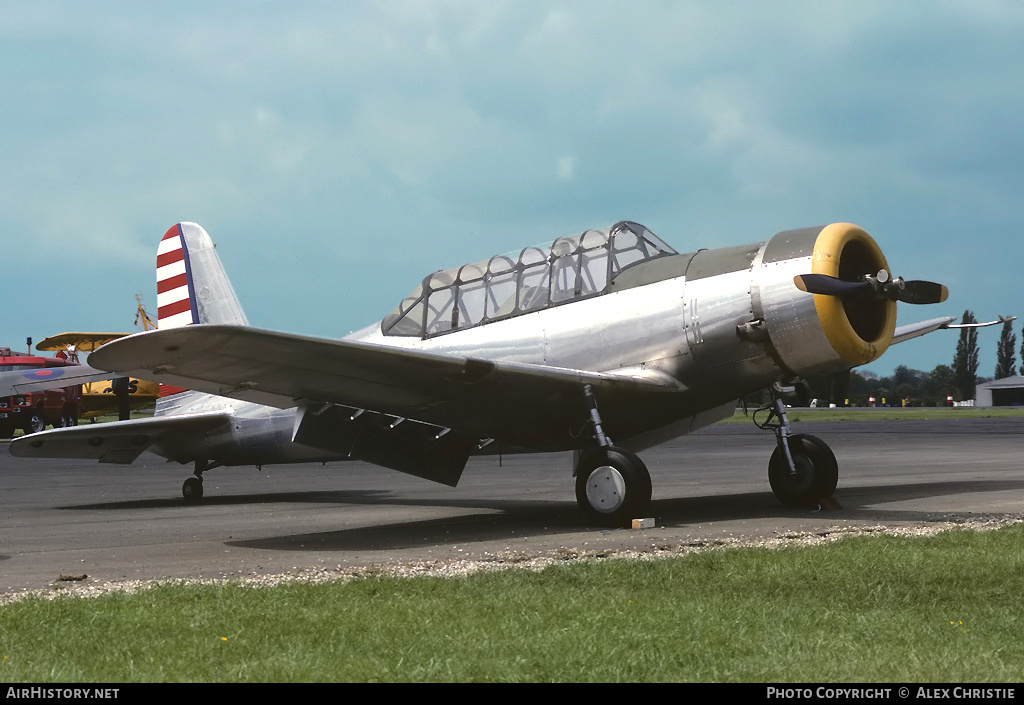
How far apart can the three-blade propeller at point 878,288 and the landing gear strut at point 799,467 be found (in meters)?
1.35

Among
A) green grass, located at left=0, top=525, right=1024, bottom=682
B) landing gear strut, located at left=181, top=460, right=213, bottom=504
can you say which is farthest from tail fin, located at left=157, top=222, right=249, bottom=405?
green grass, located at left=0, top=525, right=1024, bottom=682

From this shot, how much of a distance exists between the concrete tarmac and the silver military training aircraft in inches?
29.1

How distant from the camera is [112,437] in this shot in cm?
1269

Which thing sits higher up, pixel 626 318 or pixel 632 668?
pixel 626 318

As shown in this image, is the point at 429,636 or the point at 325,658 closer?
the point at 325,658

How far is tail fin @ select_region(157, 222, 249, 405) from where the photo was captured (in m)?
14.1

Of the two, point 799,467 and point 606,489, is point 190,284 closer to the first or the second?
point 606,489

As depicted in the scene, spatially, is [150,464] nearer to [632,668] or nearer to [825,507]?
[825,507]

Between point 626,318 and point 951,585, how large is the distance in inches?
202

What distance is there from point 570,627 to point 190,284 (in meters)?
11.0

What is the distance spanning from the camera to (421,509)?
12.1 meters

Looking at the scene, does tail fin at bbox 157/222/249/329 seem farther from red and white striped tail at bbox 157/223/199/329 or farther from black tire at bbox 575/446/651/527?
black tire at bbox 575/446/651/527

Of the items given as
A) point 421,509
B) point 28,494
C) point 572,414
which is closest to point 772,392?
point 572,414

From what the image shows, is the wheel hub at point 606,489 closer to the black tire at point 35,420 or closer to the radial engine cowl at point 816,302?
the radial engine cowl at point 816,302
